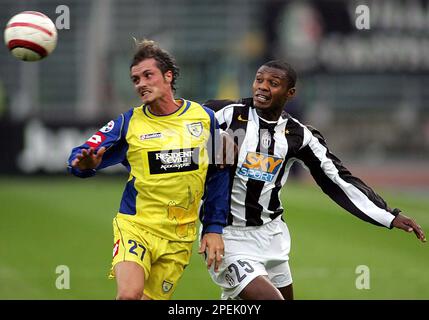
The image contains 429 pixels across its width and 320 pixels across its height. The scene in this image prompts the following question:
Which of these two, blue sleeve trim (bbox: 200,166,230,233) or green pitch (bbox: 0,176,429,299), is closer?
blue sleeve trim (bbox: 200,166,230,233)

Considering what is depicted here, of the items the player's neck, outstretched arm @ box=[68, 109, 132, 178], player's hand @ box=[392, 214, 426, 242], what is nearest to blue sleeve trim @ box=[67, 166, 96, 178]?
outstretched arm @ box=[68, 109, 132, 178]

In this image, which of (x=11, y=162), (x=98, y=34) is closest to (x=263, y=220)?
(x=11, y=162)

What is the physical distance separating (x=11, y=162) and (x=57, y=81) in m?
8.49

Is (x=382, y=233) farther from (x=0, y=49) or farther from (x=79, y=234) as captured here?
(x=0, y=49)

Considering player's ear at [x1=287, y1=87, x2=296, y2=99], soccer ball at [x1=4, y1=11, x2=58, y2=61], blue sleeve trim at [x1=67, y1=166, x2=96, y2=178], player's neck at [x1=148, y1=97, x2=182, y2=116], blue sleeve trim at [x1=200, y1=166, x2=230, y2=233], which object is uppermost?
soccer ball at [x1=4, y1=11, x2=58, y2=61]

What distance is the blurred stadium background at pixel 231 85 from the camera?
19.9m

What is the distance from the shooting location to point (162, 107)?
254 inches

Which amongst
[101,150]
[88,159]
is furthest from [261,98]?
[88,159]

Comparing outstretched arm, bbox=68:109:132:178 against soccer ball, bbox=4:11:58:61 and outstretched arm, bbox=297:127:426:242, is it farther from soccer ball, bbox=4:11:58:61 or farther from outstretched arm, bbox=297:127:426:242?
outstretched arm, bbox=297:127:426:242

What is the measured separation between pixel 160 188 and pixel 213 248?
0.55 m

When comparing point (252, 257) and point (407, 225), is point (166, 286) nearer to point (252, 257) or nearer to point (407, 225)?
point (252, 257)

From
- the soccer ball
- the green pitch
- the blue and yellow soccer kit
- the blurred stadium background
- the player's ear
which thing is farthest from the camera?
the blurred stadium background

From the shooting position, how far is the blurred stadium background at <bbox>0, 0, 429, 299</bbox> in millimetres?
19897

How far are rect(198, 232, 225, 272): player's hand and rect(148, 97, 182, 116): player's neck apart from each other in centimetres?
90
